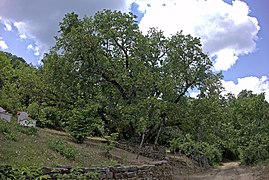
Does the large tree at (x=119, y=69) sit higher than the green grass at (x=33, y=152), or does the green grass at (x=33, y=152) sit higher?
the large tree at (x=119, y=69)

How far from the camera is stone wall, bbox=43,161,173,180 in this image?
5302 millimetres

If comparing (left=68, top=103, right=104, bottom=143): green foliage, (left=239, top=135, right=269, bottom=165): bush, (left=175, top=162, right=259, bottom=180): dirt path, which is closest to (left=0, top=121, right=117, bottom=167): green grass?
(left=68, top=103, right=104, bottom=143): green foliage

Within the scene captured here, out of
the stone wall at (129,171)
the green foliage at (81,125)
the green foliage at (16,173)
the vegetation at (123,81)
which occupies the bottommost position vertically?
the stone wall at (129,171)

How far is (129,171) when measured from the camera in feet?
26.4

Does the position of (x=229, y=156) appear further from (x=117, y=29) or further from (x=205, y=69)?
(x=117, y=29)

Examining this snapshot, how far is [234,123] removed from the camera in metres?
29.7

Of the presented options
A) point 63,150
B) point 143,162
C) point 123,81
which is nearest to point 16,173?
point 63,150

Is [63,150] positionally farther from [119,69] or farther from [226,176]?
[226,176]

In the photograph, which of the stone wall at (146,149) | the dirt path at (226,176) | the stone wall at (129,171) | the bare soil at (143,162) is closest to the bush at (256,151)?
the bare soil at (143,162)

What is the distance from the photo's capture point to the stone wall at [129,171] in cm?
530

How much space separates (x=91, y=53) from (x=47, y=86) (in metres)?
3.24

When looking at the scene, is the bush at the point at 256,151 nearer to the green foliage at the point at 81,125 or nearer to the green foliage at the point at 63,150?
the green foliage at the point at 81,125

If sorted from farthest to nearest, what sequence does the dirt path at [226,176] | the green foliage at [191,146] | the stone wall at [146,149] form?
the green foliage at [191,146] < the stone wall at [146,149] < the dirt path at [226,176]

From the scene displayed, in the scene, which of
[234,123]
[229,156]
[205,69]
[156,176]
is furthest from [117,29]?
[229,156]
